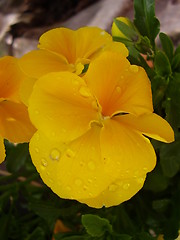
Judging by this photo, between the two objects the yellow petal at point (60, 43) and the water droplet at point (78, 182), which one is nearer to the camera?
the water droplet at point (78, 182)

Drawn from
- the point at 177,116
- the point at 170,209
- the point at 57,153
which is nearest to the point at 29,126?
the point at 57,153

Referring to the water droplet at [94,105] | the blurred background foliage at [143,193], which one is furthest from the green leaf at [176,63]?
the water droplet at [94,105]

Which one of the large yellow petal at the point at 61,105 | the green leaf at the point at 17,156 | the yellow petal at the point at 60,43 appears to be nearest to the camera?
the large yellow petal at the point at 61,105

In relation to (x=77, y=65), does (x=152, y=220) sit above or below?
below

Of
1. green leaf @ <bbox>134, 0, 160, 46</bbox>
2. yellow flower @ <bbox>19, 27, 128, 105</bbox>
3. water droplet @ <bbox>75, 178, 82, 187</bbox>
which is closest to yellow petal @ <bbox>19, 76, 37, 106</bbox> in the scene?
yellow flower @ <bbox>19, 27, 128, 105</bbox>

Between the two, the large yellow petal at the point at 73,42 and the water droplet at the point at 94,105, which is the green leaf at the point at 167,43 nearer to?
the large yellow petal at the point at 73,42

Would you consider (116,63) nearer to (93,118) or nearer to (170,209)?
(93,118)
